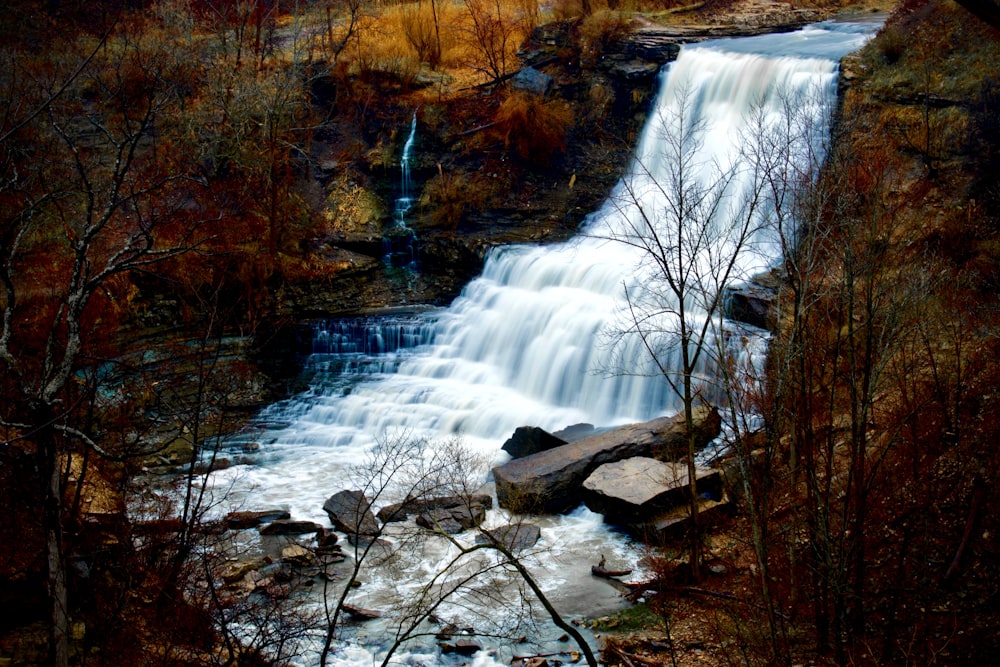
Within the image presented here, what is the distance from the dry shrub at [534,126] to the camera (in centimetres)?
2489

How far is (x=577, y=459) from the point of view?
14539mm

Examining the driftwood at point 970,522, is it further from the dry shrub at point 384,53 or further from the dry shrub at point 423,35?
the dry shrub at point 423,35

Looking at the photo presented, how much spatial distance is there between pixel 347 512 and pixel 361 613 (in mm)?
3136

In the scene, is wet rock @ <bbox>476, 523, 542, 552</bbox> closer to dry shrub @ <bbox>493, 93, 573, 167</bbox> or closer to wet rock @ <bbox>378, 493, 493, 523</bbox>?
wet rock @ <bbox>378, 493, 493, 523</bbox>

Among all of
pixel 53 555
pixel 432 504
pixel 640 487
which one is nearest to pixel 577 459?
pixel 640 487

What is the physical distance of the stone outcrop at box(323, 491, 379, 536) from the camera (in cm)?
1355

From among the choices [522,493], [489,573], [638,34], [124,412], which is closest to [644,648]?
[489,573]

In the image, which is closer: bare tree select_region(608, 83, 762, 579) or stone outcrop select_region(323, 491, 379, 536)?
bare tree select_region(608, 83, 762, 579)

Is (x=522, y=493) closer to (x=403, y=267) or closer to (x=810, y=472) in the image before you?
(x=810, y=472)

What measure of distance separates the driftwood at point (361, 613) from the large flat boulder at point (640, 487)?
168 inches

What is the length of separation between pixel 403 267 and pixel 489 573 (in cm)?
1377

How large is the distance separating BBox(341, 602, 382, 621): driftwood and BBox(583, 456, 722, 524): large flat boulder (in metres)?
4.28

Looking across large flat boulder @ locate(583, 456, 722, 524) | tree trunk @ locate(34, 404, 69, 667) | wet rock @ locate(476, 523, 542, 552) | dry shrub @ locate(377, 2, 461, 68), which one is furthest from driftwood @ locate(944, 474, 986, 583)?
dry shrub @ locate(377, 2, 461, 68)

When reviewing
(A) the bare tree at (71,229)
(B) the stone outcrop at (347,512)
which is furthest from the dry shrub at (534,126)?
(B) the stone outcrop at (347,512)
